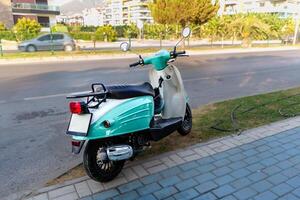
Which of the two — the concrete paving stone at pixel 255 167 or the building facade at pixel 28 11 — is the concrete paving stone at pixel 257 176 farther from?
the building facade at pixel 28 11

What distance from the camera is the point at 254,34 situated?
26000 mm

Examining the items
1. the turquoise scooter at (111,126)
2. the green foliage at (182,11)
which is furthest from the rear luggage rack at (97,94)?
the green foliage at (182,11)

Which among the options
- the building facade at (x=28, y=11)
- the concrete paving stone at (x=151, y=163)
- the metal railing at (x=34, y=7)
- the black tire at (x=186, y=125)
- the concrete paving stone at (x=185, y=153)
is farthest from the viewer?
the metal railing at (x=34, y=7)

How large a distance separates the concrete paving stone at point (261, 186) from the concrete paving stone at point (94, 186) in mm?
1621

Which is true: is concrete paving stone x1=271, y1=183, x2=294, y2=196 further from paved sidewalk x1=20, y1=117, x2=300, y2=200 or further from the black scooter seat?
the black scooter seat

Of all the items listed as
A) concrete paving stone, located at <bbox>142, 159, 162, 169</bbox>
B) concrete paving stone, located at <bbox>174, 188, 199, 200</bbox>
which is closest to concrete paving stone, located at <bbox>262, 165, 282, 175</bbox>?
concrete paving stone, located at <bbox>174, 188, 199, 200</bbox>

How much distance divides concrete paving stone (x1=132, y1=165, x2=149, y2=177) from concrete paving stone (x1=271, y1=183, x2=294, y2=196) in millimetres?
1389

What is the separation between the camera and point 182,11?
60.1 ft

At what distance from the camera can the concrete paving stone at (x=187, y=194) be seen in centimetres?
274

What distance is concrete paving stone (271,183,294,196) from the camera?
111 inches

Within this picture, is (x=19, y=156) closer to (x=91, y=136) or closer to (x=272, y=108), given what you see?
(x=91, y=136)

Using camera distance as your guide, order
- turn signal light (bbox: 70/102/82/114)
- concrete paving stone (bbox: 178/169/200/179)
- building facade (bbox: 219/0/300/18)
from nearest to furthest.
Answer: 1. turn signal light (bbox: 70/102/82/114)
2. concrete paving stone (bbox: 178/169/200/179)
3. building facade (bbox: 219/0/300/18)

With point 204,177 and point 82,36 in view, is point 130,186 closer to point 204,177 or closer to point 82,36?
point 204,177

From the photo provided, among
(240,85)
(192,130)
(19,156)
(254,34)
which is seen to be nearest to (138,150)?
(192,130)
